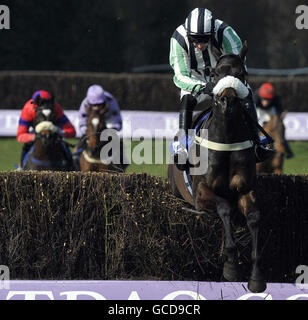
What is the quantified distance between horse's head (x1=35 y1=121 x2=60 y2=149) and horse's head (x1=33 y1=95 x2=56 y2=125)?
162 mm

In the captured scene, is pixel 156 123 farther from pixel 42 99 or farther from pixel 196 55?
pixel 196 55

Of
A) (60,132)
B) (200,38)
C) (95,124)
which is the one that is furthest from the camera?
(95,124)

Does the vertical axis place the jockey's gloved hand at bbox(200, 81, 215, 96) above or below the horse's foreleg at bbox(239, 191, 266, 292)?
above

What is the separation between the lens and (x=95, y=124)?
1084 cm

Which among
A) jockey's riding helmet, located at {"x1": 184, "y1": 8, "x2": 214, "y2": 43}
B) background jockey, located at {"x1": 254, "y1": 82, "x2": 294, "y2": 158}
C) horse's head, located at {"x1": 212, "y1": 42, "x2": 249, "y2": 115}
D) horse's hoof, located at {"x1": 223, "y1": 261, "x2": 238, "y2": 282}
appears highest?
background jockey, located at {"x1": 254, "y1": 82, "x2": 294, "y2": 158}

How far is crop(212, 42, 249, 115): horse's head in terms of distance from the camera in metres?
6.56

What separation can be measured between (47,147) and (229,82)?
441 cm

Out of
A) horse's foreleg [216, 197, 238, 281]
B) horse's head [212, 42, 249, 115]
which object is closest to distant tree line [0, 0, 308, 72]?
horse's head [212, 42, 249, 115]

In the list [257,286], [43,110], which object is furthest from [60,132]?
[257,286]

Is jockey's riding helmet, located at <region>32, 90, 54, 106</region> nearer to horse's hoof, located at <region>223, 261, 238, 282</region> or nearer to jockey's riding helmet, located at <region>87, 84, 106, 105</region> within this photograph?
jockey's riding helmet, located at <region>87, 84, 106, 105</region>

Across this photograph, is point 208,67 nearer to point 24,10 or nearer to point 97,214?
point 97,214

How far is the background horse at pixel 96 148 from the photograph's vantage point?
10711mm

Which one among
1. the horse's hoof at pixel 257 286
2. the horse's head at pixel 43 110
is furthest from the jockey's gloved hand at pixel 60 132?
the horse's hoof at pixel 257 286
